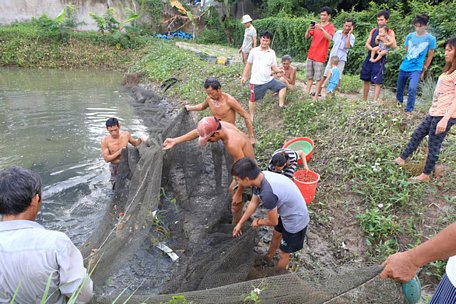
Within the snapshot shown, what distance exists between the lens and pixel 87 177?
6180 millimetres

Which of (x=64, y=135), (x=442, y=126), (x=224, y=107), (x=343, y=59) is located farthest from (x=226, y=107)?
(x=64, y=135)

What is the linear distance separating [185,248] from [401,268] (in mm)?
2603

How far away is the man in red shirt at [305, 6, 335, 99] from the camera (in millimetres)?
6773

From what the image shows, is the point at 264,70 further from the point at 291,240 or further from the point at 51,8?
the point at 51,8

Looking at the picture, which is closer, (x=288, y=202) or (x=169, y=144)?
(x=288, y=202)

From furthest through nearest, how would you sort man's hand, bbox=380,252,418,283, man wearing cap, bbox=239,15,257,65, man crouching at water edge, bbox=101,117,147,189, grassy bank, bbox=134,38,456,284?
man wearing cap, bbox=239,15,257,65, man crouching at water edge, bbox=101,117,147,189, grassy bank, bbox=134,38,456,284, man's hand, bbox=380,252,418,283

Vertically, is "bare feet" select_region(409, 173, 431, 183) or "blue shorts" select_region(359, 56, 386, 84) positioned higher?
"blue shorts" select_region(359, 56, 386, 84)

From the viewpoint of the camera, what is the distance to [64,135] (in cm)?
819

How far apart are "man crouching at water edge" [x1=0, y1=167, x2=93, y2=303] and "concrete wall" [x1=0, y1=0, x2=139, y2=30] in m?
21.4

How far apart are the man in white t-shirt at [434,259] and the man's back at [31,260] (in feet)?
5.81

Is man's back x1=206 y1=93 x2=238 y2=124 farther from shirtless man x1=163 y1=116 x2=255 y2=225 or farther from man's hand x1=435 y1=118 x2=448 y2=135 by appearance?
man's hand x1=435 y1=118 x2=448 y2=135

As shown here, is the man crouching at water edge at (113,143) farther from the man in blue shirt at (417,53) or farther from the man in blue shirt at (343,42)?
the man in blue shirt at (417,53)

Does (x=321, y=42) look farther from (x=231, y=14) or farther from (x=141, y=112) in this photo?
(x=231, y=14)

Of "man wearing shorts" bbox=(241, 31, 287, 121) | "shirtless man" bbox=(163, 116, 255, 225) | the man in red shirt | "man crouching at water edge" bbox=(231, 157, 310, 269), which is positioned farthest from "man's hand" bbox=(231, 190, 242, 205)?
the man in red shirt
